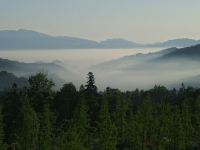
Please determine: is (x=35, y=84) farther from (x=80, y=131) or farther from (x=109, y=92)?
(x=80, y=131)

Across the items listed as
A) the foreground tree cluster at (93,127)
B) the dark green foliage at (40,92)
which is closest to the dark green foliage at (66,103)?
the foreground tree cluster at (93,127)

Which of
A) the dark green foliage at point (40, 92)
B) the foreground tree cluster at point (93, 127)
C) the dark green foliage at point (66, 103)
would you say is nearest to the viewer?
the foreground tree cluster at point (93, 127)

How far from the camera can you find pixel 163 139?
210 feet

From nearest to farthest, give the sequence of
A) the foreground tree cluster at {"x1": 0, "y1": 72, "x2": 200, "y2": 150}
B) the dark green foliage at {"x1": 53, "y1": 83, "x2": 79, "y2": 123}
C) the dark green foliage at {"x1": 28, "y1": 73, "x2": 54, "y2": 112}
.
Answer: the foreground tree cluster at {"x1": 0, "y1": 72, "x2": 200, "y2": 150} → the dark green foliage at {"x1": 28, "y1": 73, "x2": 54, "y2": 112} → the dark green foliage at {"x1": 53, "y1": 83, "x2": 79, "y2": 123}

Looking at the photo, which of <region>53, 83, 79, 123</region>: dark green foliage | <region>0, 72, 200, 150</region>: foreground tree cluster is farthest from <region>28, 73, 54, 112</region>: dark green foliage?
<region>53, 83, 79, 123</region>: dark green foliage

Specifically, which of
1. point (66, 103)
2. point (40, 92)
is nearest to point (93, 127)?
point (66, 103)

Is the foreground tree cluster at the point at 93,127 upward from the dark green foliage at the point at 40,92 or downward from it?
downward

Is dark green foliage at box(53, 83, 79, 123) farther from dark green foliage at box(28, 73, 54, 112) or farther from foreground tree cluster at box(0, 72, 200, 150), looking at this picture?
dark green foliage at box(28, 73, 54, 112)

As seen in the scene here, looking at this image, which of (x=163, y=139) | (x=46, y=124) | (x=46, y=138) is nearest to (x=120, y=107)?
(x=163, y=139)

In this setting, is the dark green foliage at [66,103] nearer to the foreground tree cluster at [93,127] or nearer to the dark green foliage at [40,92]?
the foreground tree cluster at [93,127]

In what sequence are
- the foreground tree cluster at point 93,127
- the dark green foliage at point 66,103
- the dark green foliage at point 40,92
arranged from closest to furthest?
the foreground tree cluster at point 93,127 → the dark green foliage at point 40,92 → the dark green foliage at point 66,103

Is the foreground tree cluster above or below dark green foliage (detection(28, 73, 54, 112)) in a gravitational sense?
below

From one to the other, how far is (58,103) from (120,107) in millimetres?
24543

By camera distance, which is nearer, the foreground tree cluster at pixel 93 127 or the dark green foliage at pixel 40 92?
the foreground tree cluster at pixel 93 127
